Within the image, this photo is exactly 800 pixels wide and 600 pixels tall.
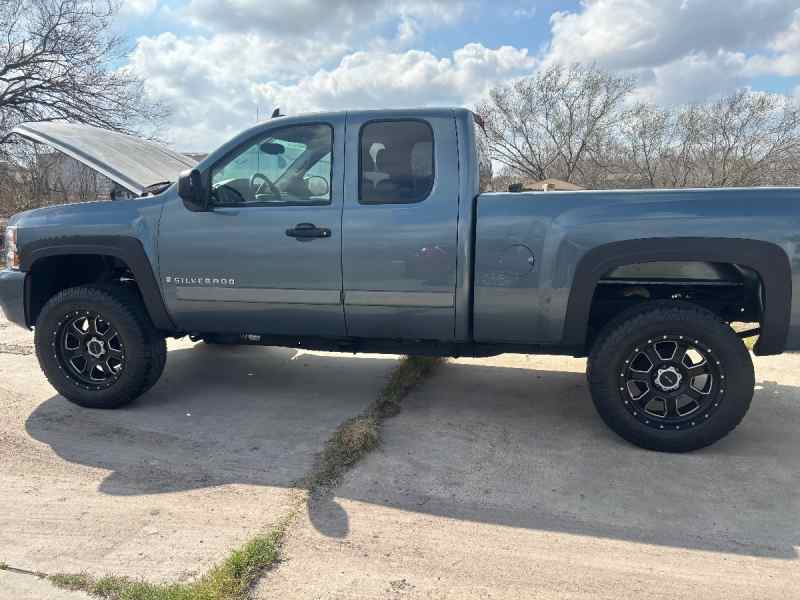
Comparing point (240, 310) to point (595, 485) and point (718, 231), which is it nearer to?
point (595, 485)

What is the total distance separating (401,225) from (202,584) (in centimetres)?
218

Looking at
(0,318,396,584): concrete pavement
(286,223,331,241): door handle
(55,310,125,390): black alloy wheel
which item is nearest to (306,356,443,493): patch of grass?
(0,318,396,584): concrete pavement

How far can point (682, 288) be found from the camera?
147 inches

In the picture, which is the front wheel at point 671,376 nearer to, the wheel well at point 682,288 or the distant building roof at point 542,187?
the wheel well at point 682,288

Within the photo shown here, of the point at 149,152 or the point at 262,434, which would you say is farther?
the point at 149,152

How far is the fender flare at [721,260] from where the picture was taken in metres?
3.19

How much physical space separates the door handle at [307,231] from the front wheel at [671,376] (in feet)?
5.88

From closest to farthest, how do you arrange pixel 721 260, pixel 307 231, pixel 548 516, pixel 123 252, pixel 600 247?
1. pixel 548 516
2. pixel 721 260
3. pixel 600 247
4. pixel 307 231
5. pixel 123 252

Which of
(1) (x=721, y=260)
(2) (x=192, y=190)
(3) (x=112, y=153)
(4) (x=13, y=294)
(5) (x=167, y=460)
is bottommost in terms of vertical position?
(5) (x=167, y=460)

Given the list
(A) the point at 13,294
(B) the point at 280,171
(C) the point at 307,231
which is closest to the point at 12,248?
(A) the point at 13,294

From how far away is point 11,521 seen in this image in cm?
280

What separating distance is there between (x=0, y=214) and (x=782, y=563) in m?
19.8

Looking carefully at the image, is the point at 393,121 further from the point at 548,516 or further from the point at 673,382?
the point at 548,516

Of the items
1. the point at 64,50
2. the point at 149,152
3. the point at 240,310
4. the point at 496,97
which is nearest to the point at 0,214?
the point at 64,50
